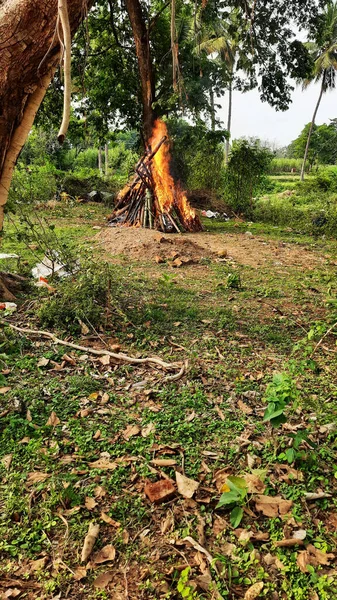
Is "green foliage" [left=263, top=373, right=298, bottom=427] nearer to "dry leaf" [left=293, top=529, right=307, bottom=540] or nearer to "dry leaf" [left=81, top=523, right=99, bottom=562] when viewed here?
"dry leaf" [left=293, top=529, right=307, bottom=540]

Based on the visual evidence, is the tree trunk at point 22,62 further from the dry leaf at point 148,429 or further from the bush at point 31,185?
the dry leaf at point 148,429

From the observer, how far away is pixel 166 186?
8.93 m

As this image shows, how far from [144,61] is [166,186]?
3.12 metres

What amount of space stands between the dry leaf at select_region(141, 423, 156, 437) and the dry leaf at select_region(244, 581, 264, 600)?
96 centimetres

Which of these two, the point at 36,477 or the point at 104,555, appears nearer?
the point at 104,555

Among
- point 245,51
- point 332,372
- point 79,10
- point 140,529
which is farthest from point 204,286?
point 245,51

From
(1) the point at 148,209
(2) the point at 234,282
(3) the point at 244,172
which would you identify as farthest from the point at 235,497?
(3) the point at 244,172

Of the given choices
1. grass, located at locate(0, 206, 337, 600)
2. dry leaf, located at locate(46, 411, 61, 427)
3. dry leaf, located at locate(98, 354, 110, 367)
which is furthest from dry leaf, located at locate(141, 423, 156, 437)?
dry leaf, located at locate(98, 354, 110, 367)

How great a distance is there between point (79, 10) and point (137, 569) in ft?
11.0

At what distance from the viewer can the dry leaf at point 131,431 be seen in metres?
2.35

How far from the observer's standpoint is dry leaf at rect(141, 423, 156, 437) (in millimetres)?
2349

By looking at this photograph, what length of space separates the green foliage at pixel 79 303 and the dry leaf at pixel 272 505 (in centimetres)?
215

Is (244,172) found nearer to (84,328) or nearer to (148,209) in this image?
(148,209)

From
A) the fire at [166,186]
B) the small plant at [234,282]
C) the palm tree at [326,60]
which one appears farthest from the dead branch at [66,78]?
the palm tree at [326,60]
